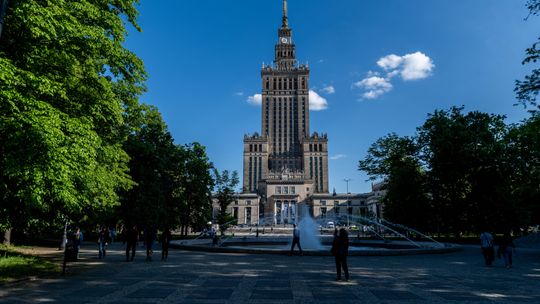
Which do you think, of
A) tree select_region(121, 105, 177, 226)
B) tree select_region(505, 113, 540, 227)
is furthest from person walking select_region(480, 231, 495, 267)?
tree select_region(121, 105, 177, 226)

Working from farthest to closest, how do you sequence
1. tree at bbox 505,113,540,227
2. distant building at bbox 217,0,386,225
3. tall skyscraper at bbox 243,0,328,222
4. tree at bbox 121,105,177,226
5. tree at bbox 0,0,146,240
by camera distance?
tall skyscraper at bbox 243,0,328,222, distant building at bbox 217,0,386,225, tree at bbox 121,105,177,226, tree at bbox 505,113,540,227, tree at bbox 0,0,146,240

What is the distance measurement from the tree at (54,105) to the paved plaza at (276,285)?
2789mm

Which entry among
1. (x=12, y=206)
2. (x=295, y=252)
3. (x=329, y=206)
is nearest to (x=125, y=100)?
(x=12, y=206)

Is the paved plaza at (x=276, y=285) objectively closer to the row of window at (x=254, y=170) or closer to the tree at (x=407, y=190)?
the tree at (x=407, y=190)

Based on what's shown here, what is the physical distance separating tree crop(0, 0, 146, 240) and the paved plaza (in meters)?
2.79

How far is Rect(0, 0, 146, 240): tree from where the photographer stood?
32.2 feet

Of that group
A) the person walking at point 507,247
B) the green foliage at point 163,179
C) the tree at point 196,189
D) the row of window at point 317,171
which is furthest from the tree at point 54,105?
the row of window at point 317,171

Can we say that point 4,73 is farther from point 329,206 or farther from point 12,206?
point 329,206

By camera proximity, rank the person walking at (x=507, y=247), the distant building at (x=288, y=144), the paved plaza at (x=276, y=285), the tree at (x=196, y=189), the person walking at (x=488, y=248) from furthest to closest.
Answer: the distant building at (x=288, y=144) < the tree at (x=196, y=189) < the person walking at (x=488, y=248) < the person walking at (x=507, y=247) < the paved plaza at (x=276, y=285)

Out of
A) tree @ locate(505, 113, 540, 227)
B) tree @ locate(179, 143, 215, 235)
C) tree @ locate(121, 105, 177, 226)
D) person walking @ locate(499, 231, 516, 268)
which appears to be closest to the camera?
person walking @ locate(499, 231, 516, 268)

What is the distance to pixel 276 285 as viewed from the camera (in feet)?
34.4

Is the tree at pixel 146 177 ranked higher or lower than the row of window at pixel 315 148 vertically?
lower

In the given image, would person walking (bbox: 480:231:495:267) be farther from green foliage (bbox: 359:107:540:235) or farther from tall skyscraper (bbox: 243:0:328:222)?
tall skyscraper (bbox: 243:0:328:222)

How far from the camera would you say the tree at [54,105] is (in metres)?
9.83
